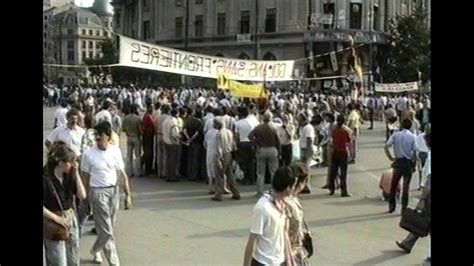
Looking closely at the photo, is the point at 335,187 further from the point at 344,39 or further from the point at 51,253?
the point at 344,39

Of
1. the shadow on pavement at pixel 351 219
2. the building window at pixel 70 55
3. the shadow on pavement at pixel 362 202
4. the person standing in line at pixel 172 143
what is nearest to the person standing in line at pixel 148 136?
the person standing in line at pixel 172 143

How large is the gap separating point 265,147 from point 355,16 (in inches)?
1958

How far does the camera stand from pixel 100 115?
14.9 m

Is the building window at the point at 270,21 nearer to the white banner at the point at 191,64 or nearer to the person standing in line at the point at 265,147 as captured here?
the white banner at the point at 191,64

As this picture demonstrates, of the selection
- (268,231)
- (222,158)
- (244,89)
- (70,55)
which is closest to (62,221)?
(268,231)

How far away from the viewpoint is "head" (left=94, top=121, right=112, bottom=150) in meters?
7.42

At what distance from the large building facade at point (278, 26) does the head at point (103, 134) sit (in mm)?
45221

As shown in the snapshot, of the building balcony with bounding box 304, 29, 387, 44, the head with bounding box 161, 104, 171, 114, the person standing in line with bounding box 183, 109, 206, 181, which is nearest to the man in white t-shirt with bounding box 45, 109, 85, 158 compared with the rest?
the person standing in line with bounding box 183, 109, 206, 181

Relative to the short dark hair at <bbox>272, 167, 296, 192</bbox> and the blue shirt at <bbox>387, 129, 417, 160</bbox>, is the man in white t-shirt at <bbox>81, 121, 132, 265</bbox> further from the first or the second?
the blue shirt at <bbox>387, 129, 417, 160</bbox>

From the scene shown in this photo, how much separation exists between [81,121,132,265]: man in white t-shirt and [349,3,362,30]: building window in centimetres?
5389

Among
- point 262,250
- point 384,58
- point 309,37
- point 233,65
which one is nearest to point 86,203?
point 262,250

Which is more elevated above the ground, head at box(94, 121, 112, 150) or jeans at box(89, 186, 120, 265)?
head at box(94, 121, 112, 150)

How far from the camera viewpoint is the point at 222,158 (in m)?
12.5
